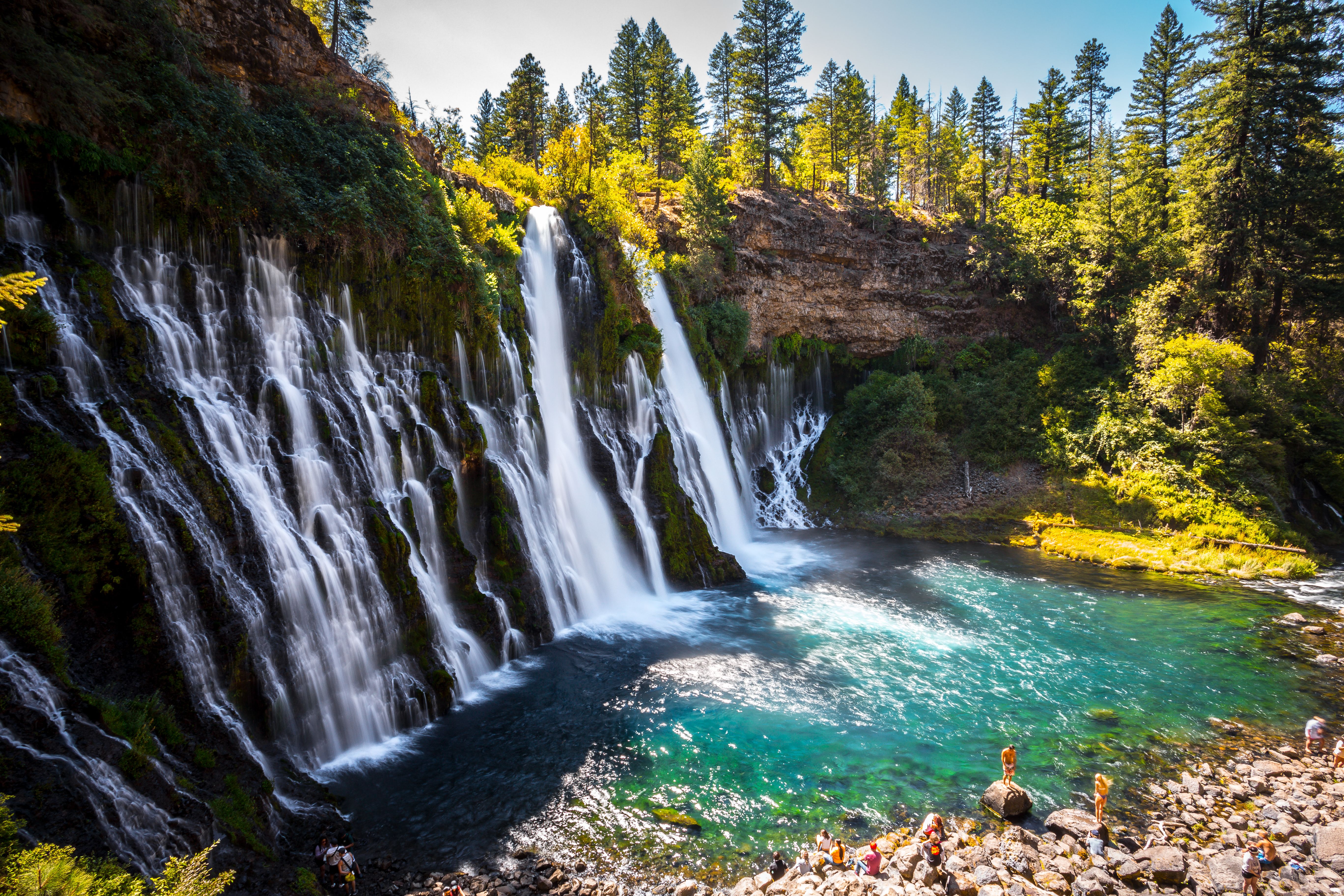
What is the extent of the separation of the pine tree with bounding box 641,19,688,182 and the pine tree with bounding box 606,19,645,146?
373 millimetres

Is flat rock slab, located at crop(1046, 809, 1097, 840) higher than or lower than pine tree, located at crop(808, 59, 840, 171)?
lower

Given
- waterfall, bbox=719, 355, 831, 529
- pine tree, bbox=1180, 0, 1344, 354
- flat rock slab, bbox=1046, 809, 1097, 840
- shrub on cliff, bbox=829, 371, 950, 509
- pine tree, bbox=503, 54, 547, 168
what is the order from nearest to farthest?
flat rock slab, bbox=1046, 809, 1097, 840, pine tree, bbox=1180, 0, 1344, 354, shrub on cliff, bbox=829, 371, 950, 509, waterfall, bbox=719, 355, 831, 529, pine tree, bbox=503, 54, 547, 168

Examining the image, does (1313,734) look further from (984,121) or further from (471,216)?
(984,121)

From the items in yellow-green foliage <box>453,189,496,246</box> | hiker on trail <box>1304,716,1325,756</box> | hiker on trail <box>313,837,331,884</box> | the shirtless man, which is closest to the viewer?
hiker on trail <box>313,837,331,884</box>

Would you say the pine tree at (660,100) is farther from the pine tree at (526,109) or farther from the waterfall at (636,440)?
the waterfall at (636,440)

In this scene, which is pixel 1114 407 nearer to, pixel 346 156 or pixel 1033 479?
pixel 1033 479

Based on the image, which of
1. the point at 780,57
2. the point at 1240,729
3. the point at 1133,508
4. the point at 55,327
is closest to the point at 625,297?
the point at 55,327

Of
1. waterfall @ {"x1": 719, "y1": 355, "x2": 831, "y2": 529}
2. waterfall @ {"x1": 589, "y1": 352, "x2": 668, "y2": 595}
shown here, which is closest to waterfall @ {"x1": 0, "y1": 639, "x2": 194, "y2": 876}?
waterfall @ {"x1": 589, "y1": 352, "x2": 668, "y2": 595}

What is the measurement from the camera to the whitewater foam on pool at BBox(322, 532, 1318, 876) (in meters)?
10.1

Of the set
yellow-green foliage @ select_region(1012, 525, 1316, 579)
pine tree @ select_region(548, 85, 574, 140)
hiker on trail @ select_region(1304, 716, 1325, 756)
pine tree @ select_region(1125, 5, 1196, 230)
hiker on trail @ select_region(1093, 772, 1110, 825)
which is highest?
pine tree @ select_region(548, 85, 574, 140)

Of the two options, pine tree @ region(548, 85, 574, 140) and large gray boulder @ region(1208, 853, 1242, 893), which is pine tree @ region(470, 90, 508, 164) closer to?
pine tree @ region(548, 85, 574, 140)

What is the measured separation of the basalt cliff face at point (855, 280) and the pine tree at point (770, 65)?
553cm

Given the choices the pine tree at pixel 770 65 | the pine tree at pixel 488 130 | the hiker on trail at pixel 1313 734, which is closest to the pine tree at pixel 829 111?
the pine tree at pixel 770 65

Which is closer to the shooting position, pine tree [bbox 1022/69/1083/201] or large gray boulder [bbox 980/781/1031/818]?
large gray boulder [bbox 980/781/1031/818]
